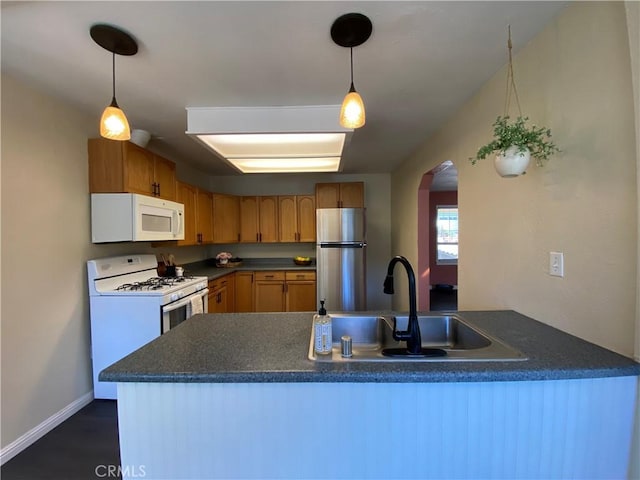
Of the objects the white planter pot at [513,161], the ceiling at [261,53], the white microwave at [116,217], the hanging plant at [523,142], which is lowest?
the white microwave at [116,217]

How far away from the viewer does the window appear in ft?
22.6

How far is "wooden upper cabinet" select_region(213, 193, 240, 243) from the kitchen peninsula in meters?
3.56

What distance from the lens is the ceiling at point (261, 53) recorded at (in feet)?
4.37

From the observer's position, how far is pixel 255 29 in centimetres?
145

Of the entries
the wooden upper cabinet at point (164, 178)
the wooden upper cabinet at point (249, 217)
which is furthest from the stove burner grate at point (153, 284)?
the wooden upper cabinet at point (249, 217)

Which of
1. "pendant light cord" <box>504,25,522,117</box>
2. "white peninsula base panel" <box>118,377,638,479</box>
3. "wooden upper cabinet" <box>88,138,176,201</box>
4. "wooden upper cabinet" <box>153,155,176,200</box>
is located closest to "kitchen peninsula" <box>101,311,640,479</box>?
"white peninsula base panel" <box>118,377,638,479</box>

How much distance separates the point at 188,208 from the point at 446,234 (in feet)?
18.6

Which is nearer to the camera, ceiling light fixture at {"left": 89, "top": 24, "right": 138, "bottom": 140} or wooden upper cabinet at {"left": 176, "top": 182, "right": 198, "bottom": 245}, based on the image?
ceiling light fixture at {"left": 89, "top": 24, "right": 138, "bottom": 140}

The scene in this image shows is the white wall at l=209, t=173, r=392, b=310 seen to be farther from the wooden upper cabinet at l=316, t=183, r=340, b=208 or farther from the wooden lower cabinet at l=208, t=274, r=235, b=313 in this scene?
the wooden lower cabinet at l=208, t=274, r=235, b=313

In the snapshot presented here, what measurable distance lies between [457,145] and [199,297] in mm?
2732

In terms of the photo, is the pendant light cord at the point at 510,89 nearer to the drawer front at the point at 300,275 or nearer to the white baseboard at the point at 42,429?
the drawer front at the point at 300,275

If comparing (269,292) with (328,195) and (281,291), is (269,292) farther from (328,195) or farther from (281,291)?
(328,195)

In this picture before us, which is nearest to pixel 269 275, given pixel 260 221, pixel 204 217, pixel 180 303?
pixel 260 221

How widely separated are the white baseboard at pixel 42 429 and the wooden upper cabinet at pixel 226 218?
248 cm
